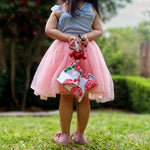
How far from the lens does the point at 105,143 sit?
2451mm

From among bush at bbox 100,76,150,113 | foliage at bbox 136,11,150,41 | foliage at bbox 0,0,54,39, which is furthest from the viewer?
foliage at bbox 136,11,150,41

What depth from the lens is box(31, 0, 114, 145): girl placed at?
6.95 ft

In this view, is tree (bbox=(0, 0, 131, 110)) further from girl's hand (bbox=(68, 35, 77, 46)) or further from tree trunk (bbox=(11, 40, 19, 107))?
girl's hand (bbox=(68, 35, 77, 46))

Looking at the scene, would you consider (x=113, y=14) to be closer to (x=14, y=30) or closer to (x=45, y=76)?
(x=14, y=30)

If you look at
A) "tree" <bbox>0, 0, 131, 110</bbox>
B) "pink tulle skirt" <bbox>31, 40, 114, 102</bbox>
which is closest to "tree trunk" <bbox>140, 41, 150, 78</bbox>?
"tree" <bbox>0, 0, 131, 110</bbox>

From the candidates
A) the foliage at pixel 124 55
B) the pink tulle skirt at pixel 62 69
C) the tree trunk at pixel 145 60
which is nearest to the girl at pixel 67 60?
the pink tulle skirt at pixel 62 69

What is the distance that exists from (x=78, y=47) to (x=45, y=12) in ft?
16.4

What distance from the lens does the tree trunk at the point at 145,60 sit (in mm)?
10024

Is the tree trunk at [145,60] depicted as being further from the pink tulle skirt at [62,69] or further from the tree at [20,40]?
the pink tulle skirt at [62,69]

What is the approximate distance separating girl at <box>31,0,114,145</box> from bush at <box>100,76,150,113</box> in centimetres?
513

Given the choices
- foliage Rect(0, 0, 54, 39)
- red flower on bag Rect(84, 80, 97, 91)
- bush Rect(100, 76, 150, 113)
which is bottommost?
bush Rect(100, 76, 150, 113)

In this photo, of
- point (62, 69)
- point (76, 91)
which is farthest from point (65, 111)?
point (62, 69)

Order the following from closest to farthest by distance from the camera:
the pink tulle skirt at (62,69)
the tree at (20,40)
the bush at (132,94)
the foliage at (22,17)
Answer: the pink tulle skirt at (62,69), the foliage at (22,17), the tree at (20,40), the bush at (132,94)

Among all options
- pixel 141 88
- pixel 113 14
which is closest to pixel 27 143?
pixel 141 88
